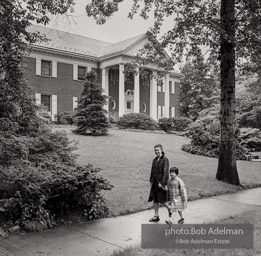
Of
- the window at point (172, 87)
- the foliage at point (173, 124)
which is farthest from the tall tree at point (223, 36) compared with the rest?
the window at point (172, 87)

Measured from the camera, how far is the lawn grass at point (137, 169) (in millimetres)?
8555

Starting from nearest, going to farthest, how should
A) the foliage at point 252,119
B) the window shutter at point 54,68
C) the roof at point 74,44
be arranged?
1. the foliage at point 252,119
2. the window shutter at point 54,68
3. the roof at point 74,44

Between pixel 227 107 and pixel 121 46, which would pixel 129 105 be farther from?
pixel 227 107

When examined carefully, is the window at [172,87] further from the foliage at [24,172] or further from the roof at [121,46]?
the foliage at [24,172]

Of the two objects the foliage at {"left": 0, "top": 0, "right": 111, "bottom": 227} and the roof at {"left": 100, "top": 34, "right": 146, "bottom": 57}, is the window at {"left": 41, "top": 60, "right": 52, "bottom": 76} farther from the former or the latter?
the foliage at {"left": 0, "top": 0, "right": 111, "bottom": 227}

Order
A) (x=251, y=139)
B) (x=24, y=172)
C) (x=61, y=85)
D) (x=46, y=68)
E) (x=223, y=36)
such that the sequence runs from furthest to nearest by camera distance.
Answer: (x=61, y=85), (x=46, y=68), (x=251, y=139), (x=223, y=36), (x=24, y=172)

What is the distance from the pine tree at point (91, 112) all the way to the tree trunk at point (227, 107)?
10.5 m

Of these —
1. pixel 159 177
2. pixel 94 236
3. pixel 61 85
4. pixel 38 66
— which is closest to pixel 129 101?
pixel 61 85

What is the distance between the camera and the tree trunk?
37.7ft

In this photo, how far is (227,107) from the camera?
38.4ft

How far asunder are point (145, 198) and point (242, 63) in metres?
6.54

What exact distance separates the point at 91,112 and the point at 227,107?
11032 millimetres

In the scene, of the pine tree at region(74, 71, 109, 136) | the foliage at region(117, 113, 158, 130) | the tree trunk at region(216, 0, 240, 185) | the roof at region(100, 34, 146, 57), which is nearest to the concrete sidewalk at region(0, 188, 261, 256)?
the tree trunk at region(216, 0, 240, 185)

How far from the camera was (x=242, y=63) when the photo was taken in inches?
487
